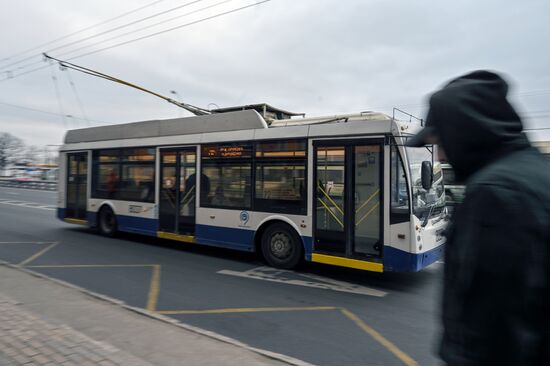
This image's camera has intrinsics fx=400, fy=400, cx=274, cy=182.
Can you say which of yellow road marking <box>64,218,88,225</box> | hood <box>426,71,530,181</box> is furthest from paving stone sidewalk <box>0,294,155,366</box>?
yellow road marking <box>64,218,88,225</box>

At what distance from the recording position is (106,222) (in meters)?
11.5

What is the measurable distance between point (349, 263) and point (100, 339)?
13.7 ft

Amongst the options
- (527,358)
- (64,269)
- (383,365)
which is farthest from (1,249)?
(527,358)

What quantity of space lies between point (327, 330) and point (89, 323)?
9.09 feet

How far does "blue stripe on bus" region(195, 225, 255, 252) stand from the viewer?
27.2 ft

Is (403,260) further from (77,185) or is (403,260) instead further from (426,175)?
(77,185)

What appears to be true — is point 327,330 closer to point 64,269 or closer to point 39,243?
point 64,269

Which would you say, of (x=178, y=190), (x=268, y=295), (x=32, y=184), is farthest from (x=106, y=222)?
(x=32, y=184)

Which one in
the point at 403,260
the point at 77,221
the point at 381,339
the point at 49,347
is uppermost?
the point at 77,221

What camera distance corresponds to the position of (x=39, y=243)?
1031cm

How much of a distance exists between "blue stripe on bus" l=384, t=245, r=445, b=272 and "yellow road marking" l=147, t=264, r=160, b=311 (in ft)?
12.1

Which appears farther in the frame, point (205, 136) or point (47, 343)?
point (205, 136)

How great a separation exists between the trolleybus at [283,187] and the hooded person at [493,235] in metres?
5.32

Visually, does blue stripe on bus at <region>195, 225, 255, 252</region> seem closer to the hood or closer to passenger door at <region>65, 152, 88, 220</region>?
passenger door at <region>65, 152, 88, 220</region>
